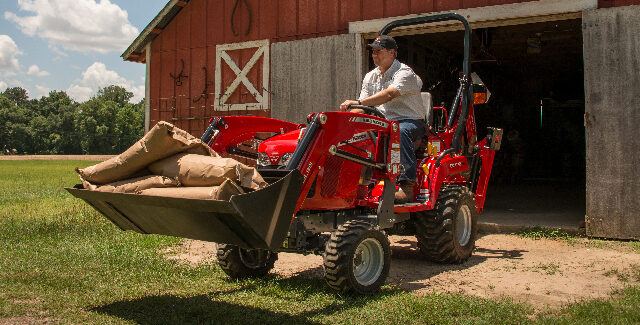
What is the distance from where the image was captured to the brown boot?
245 inches

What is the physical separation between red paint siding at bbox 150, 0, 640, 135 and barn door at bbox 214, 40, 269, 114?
3 centimetres

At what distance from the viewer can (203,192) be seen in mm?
4074

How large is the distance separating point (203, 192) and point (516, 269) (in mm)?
3783

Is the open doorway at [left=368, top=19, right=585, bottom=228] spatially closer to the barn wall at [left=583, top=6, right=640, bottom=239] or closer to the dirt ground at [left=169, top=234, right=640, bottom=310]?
the barn wall at [left=583, top=6, right=640, bottom=239]

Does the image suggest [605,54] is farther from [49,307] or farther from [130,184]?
[49,307]

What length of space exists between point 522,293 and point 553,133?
686 inches

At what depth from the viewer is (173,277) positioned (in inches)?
239

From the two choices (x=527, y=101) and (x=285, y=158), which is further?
(x=527, y=101)

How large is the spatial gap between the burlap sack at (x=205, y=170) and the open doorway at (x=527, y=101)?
6.73 m

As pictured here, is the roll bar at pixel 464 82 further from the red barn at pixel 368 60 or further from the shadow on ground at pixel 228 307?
the shadow on ground at pixel 228 307

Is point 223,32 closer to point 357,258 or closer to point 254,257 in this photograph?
point 254,257

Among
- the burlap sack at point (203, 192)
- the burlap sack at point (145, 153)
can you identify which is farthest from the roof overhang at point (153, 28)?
the burlap sack at point (203, 192)

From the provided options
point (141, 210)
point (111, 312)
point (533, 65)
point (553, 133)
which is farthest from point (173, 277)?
point (553, 133)

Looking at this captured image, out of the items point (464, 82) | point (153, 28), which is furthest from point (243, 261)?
point (153, 28)
